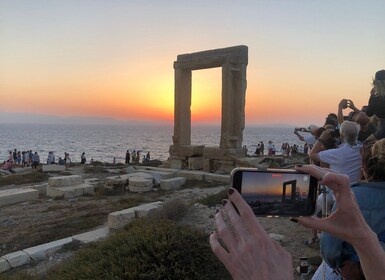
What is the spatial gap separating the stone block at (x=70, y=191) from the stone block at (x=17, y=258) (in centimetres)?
567

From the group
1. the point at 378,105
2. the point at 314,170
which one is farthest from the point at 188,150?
the point at 314,170

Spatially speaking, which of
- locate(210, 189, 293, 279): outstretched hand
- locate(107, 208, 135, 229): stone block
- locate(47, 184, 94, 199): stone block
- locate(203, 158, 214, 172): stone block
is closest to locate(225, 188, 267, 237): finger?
locate(210, 189, 293, 279): outstretched hand

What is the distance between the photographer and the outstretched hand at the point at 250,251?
3.98 feet

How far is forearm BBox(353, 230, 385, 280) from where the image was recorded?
1.35 meters

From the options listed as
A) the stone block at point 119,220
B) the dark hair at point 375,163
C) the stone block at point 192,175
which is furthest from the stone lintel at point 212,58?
the dark hair at point 375,163

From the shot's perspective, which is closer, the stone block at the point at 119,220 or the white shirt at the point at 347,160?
the white shirt at the point at 347,160

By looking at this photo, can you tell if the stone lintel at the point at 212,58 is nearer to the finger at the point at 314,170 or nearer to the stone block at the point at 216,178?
the stone block at the point at 216,178

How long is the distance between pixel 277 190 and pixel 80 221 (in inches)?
309

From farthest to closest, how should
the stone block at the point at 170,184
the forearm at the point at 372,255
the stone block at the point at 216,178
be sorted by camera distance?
the stone block at the point at 216,178
the stone block at the point at 170,184
the forearm at the point at 372,255

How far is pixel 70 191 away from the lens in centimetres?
1231

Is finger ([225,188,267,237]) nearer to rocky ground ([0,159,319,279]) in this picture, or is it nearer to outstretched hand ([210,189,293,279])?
outstretched hand ([210,189,293,279])

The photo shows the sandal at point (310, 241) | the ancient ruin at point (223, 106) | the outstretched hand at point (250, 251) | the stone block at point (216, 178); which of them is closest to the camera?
the outstretched hand at point (250, 251)

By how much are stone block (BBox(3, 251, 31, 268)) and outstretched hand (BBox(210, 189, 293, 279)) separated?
6.22m

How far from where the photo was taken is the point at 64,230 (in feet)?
26.8
